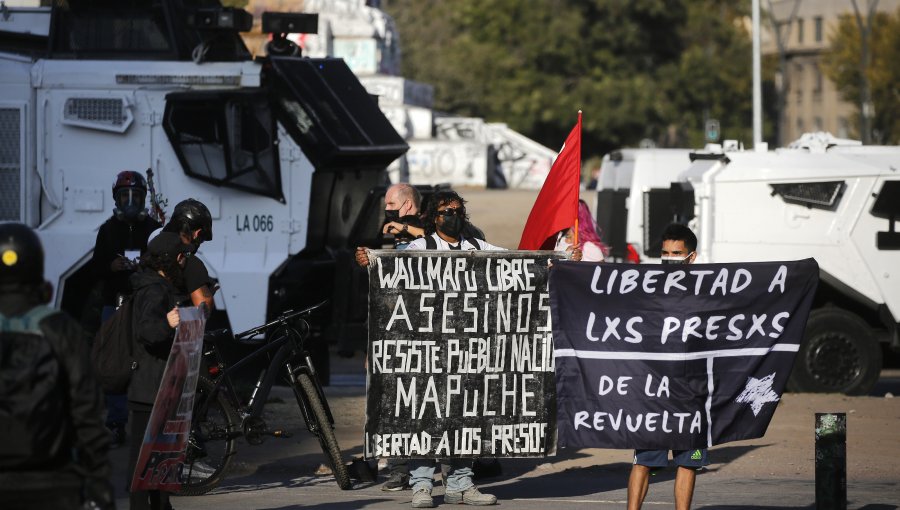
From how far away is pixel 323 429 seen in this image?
934 centimetres

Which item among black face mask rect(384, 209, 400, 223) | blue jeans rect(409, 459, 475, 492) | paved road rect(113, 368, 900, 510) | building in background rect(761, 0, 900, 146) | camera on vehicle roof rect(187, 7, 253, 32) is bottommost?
paved road rect(113, 368, 900, 510)

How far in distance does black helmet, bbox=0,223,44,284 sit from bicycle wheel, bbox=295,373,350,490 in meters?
4.23

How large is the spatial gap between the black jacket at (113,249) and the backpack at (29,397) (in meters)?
5.53

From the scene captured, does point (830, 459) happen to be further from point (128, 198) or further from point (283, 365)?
point (128, 198)

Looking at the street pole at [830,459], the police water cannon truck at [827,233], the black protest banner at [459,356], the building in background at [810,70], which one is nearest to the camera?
the street pole at [830,459]

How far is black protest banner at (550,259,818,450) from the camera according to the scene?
8.06 m

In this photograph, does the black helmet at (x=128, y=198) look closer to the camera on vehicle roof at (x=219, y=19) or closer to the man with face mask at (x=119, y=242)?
the man with face mask at (x=119, y=242)

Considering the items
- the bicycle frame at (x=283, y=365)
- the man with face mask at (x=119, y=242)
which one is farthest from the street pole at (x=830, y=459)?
the man with face mask at (x=119, y=242)

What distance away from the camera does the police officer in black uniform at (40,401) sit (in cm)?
515

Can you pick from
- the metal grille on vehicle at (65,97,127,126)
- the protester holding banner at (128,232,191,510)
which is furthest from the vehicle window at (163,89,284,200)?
the protester holding banner at (128,232,191,510)

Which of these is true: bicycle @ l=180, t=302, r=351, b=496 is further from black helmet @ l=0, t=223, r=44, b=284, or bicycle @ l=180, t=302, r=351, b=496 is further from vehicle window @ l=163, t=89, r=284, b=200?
black helmet @ l=0, t=223, r=44, b=284

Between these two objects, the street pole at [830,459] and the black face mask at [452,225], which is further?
the black face mask at [452,225]

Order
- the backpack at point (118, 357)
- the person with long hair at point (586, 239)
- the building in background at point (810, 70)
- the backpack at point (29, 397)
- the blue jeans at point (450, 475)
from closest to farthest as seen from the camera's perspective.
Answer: the backpack at point (29, 397) → the backpack at point (118, 357) → the blue jeans at point (450, 475) → the person with long hair at point (586, 239) → the building in background at point (810, 70)

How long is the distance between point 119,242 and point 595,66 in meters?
56.0
